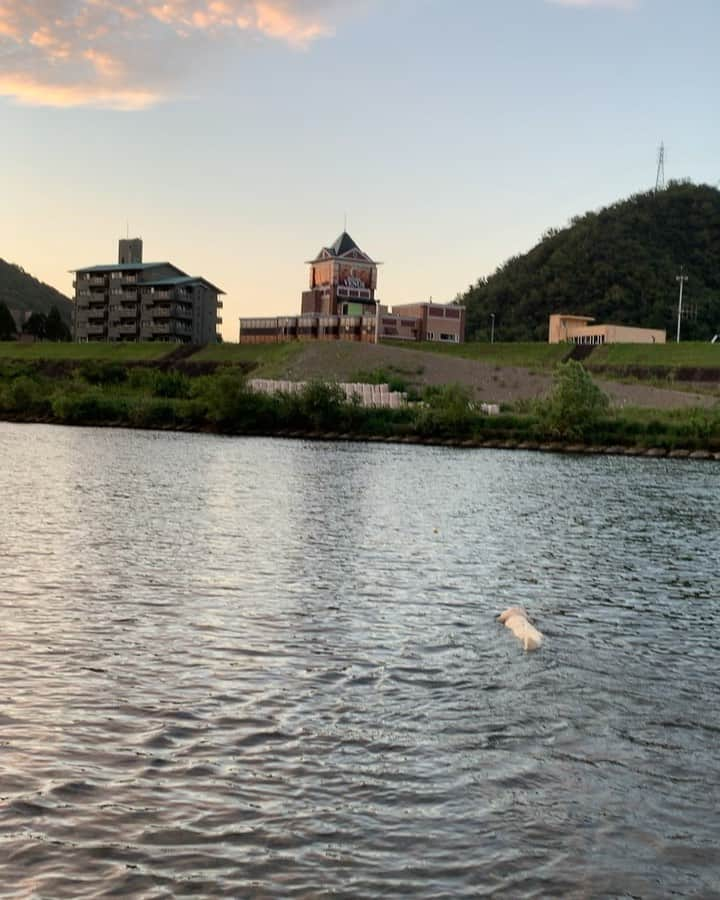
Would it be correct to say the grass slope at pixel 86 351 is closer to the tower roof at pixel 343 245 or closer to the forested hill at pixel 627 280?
the tower roof at pixel 343 245

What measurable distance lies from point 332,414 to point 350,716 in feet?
253

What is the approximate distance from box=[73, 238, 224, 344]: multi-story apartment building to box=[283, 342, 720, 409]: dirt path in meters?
36.7

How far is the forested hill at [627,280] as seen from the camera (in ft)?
577

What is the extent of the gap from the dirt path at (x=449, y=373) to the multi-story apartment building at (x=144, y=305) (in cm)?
3668

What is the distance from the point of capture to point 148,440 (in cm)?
7631

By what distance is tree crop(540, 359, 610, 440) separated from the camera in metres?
78.4

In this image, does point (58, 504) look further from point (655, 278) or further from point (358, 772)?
point (655, 278)

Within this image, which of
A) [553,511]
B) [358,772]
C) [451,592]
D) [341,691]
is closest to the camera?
[358,772]

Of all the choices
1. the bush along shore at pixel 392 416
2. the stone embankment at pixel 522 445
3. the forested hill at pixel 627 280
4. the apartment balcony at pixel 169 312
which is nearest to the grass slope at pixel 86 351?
the apartment balcony at pixel 169 312

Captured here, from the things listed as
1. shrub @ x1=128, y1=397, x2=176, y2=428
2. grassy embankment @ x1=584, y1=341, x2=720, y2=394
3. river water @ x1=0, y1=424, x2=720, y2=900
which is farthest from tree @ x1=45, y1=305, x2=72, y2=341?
river water @ x1=0, y1=424, x2=720, y2=900

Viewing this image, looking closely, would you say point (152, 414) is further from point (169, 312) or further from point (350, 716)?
point (350, 716)

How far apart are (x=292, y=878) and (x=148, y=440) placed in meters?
69.7

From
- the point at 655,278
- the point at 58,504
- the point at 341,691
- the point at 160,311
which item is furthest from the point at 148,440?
the point at 655,278

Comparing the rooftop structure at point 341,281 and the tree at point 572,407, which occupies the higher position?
the rooftop structure at point 341,281
